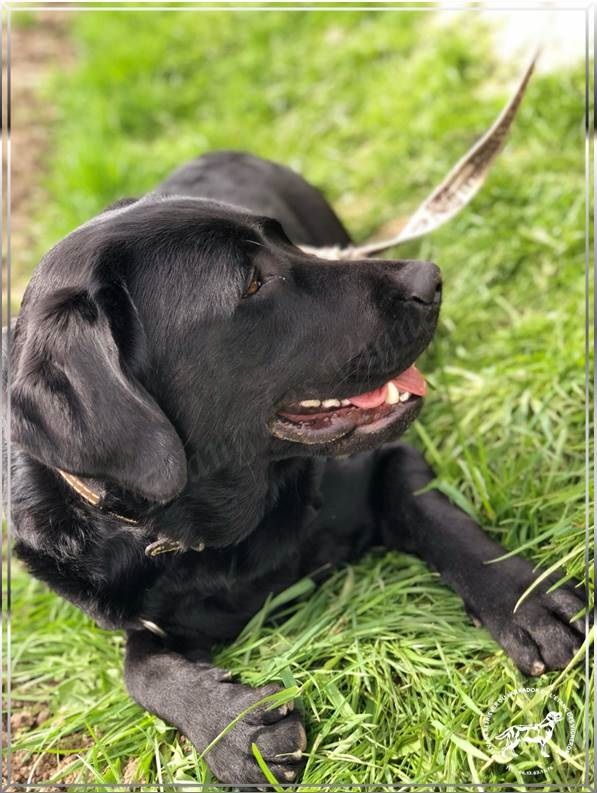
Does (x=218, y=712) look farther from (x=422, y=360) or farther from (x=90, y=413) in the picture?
(x=422, y=360)

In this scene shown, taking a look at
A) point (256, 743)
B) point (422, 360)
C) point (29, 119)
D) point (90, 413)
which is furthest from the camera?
point (29, 119)

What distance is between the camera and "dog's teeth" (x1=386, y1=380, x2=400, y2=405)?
8.23 feet

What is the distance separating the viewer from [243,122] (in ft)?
19.1

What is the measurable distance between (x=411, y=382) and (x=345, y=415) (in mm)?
261

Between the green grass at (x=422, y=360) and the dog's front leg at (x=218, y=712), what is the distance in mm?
61

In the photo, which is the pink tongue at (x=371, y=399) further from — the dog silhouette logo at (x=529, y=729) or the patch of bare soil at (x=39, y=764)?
the patch of bare soil at (x=39, y=764)

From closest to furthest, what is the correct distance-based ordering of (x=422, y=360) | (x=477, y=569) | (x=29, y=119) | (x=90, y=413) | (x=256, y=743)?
(x=90, y=413)
(x=256, y=743)
(x=477, y=569)
(x=422, y=360)
(x=29, y=119)

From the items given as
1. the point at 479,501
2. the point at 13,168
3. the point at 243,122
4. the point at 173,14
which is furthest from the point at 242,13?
the point at 479,501

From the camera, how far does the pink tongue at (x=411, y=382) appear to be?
2559 millimetres

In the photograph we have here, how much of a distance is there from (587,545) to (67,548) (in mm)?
1283

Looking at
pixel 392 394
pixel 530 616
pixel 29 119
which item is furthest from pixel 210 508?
pixel 29 119

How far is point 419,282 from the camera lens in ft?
7.83

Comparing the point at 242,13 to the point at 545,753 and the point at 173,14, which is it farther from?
the point at 545,753

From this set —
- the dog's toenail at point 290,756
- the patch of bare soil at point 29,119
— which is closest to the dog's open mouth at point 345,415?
the dog's toenail at point 290,756
